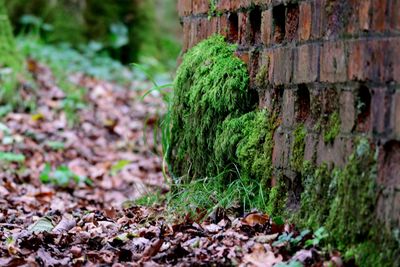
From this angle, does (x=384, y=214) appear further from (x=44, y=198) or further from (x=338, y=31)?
(x=44, y=198)

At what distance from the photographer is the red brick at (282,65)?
2723 millimetres

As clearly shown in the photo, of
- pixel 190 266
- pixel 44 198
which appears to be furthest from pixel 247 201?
pixel 44 198

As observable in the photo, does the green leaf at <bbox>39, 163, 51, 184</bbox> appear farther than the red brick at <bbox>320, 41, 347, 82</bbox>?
Yes

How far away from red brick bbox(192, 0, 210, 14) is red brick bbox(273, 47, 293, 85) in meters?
0.84

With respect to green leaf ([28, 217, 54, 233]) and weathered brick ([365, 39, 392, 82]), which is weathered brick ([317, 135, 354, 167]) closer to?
weathered brick ([365, 39, 392, 82])

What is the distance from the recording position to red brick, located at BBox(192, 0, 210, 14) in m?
3.57

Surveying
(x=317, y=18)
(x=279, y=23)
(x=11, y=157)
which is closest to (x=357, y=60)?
(x=317, y=18)

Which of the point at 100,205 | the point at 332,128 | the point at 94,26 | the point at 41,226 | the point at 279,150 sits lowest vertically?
the point at 100,205

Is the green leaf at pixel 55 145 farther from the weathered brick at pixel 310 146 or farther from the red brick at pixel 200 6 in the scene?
the weathered brick at pixel 310 146

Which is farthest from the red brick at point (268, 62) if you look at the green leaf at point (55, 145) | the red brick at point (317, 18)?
the green leaf at point (55, 145)

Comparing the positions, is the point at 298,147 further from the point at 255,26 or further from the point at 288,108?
the point at 255,26

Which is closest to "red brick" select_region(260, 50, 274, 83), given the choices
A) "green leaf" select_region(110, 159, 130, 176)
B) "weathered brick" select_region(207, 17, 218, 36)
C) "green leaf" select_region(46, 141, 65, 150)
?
"weathered brick" select_region(207, 17, 218, 36)

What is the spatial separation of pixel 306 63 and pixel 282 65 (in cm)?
20

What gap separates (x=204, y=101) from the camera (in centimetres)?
329
